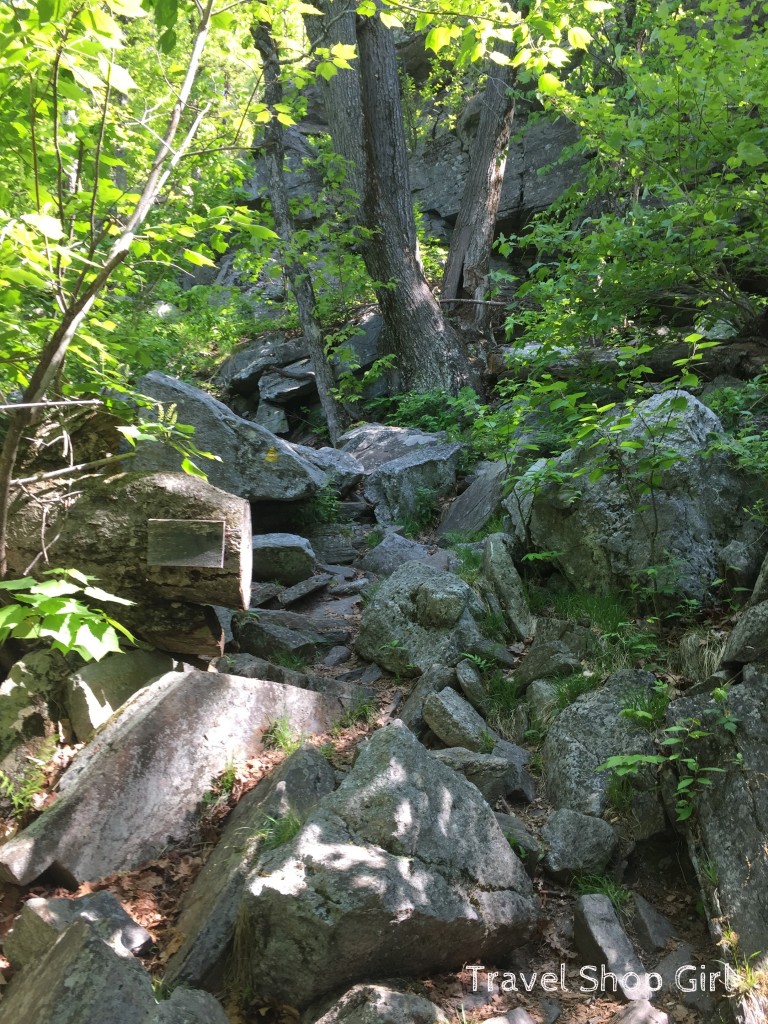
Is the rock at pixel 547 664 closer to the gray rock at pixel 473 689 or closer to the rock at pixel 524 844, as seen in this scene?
the gray rock at pixel 473 689

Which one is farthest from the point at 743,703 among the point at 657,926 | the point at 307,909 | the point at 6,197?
the point at 6,197

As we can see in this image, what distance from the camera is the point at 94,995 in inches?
95.0

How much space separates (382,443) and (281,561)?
3.84m

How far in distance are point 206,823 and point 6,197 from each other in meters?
3.45

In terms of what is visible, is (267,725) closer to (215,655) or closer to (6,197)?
(215,655)

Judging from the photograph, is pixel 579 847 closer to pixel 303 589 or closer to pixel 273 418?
pixel 303 589

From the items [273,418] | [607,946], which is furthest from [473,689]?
[273,418]

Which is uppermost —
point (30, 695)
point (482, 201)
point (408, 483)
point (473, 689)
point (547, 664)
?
point (482, 201)

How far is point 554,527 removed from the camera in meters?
5.71

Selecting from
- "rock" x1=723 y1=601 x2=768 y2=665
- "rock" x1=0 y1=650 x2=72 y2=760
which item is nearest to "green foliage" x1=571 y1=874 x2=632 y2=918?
"rock" x1=723 y1=601 x2=768 y2=665

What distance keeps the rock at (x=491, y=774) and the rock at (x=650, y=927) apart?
0.84 meters

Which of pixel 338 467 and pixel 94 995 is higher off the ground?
pixel 338 467

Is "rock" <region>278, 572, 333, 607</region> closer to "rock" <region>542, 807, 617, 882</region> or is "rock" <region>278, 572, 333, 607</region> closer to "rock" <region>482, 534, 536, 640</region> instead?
"rock" <region>482, 534, 536, 640</region>

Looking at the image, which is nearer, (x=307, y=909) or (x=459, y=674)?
(x=307, y=909)
